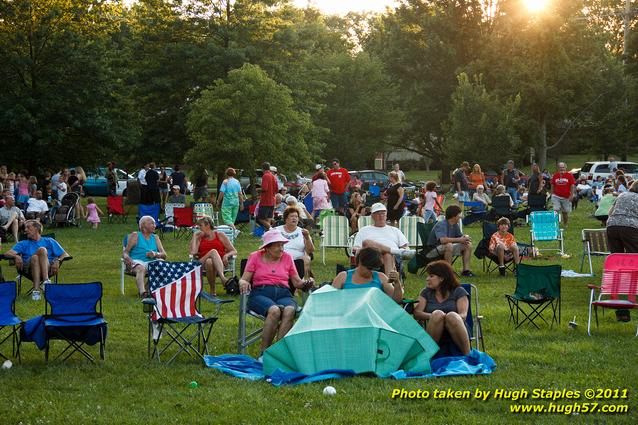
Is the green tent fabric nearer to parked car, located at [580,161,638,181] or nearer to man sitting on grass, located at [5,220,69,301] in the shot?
man sitting on grass, located at [5,220,69,301]

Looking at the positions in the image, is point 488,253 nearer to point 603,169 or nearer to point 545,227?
point 545,227

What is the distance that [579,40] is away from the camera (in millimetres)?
50125

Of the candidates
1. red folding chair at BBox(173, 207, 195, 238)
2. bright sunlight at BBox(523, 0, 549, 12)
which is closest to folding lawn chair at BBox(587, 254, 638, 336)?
red folding chair at BBox(173, 207, 195, 238)

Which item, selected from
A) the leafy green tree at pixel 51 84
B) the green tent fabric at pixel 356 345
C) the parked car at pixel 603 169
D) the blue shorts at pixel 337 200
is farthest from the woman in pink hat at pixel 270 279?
the parked car at pixel 603 169

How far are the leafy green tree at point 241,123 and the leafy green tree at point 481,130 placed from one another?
13.8 m

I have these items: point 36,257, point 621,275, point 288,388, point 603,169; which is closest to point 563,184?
point 621,275

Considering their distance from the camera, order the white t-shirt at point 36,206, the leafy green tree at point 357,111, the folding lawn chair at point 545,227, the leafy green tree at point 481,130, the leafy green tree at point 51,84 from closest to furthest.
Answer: the folding lawn chair at point 545,227, the white t-shirt at point 36,206, the leafy green tree at point 51,84, the leafy green tree at point 481,130, the leafy green tree at point 357,111

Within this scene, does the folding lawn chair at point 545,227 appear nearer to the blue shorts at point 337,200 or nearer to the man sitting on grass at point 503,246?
the man sitting on grass at point 503,246

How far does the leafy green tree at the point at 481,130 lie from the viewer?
4481cm

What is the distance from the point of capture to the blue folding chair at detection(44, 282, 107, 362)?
30.9ft

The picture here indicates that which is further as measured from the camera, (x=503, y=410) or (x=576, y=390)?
(x=576, y=390)

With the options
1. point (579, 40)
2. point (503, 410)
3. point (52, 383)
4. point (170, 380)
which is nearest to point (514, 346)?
point (503, 410)

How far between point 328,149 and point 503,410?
46.5m

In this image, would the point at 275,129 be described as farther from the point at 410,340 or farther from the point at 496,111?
the point at 410,340
